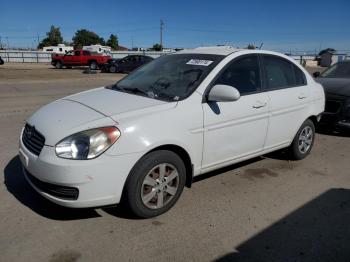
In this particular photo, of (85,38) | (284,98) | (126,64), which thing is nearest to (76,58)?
(126,64)

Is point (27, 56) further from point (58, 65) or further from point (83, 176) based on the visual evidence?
point (83, 176)

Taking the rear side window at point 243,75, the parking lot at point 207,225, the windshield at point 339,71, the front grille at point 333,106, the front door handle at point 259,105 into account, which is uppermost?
the rear side window at point 243,75

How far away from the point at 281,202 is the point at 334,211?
1.84ft

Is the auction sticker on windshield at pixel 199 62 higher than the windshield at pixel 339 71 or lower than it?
higher

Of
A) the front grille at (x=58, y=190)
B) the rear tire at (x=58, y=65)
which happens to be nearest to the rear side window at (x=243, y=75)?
the front grille at (x=58, y=190)

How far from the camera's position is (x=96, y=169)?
10.3 feet

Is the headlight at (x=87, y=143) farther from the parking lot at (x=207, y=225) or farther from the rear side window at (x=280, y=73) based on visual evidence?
the rear side window at (x=280, y=73)

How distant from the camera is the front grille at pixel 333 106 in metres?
7.20

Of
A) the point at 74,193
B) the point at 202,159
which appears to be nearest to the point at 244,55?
the point at 202,159

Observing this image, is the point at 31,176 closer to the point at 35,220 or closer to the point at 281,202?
the point at 35,220

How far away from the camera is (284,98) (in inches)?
194

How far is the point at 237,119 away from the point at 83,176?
195cm

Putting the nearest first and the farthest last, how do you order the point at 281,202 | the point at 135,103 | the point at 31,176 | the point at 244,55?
the point at 31,176, the point at 135,103, the point at 281,202, the point at 244,55

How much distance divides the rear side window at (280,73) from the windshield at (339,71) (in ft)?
11.5
